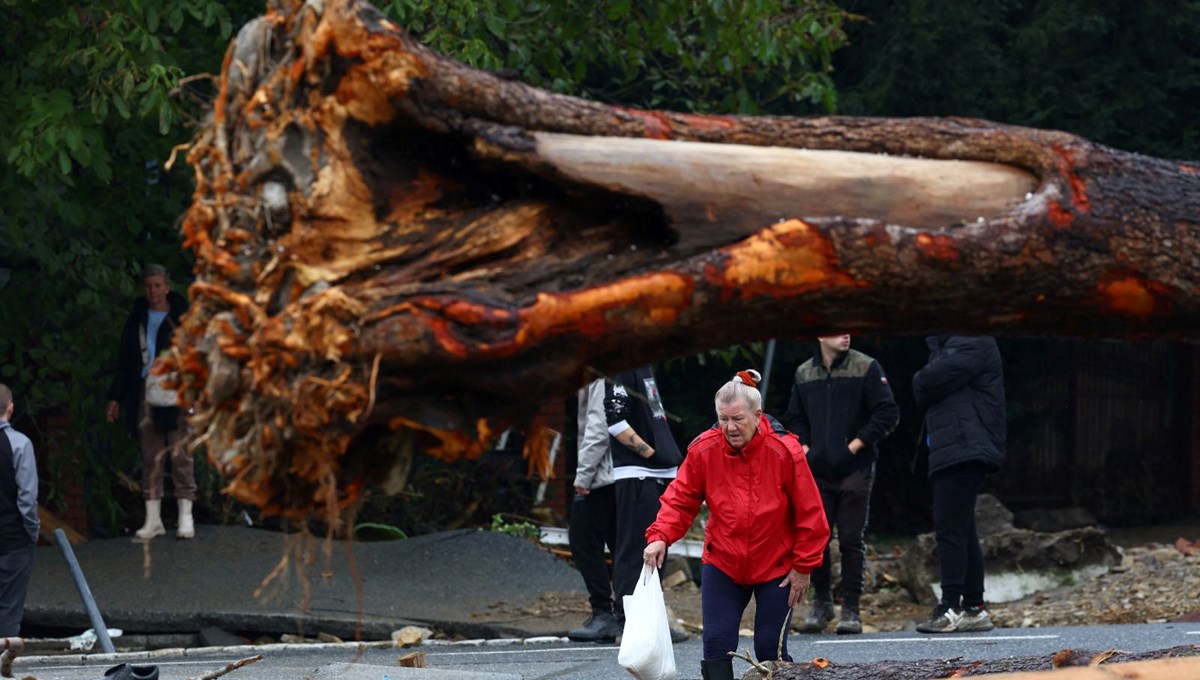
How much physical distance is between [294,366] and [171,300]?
8.49 meters

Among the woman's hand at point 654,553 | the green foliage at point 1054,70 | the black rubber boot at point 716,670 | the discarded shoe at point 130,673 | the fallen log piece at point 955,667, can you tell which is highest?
the green foliage at point 1054,70

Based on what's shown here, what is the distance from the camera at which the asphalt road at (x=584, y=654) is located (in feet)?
27.7

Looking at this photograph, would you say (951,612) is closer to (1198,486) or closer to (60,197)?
(60,197)

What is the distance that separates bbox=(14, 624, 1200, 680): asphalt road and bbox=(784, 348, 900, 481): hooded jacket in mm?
1040

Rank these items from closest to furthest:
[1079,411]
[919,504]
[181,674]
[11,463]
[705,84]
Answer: [181,674], [11,463], [705,84], [919,504], [1079,411]

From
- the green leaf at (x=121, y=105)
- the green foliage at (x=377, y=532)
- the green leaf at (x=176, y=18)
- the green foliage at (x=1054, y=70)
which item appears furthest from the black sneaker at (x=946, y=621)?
the green foliage at (x=1054, y=70)

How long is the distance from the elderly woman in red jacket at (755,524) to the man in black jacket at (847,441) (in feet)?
9.38

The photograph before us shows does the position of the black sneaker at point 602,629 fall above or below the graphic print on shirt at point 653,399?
below

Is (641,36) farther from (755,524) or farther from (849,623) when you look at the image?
(755,524)

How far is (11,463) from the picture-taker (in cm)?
914

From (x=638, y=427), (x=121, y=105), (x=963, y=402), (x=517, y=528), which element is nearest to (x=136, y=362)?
(x=121, y=105)

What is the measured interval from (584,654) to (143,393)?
4.51m

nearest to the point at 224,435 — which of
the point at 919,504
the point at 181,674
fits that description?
the point at 181,674

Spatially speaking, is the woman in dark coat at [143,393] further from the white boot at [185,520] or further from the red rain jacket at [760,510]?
the red rain jacket at [760,510]
